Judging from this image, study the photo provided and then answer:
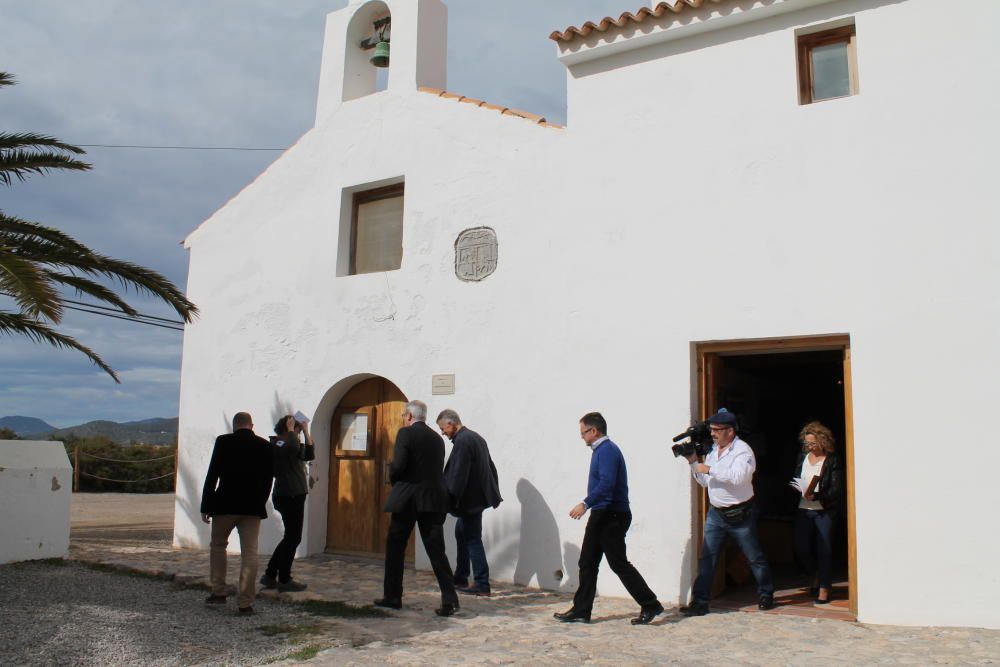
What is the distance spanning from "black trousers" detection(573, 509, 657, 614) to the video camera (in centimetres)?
69

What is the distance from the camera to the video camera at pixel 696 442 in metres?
6.91

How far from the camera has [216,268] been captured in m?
11.3

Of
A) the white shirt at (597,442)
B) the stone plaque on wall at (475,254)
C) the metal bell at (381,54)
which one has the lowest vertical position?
the white shirt at (597,442)

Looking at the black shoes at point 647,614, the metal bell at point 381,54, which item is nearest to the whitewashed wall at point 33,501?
the metal bell at point 381,54

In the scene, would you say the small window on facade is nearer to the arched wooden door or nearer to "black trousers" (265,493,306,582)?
the arched wooden door

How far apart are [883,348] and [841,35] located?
112 inches

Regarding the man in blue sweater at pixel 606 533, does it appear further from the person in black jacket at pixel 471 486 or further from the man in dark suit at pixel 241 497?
the man in dark suit at pixel 241 497

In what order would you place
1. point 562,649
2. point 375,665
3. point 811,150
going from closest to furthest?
point 375,665, point 562,649, point 811,150

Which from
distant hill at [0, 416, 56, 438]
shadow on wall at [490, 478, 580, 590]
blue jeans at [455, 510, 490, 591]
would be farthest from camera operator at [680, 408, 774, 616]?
distant hill at [0, 416, 56, 438]

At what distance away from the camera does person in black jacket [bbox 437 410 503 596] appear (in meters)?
7.83

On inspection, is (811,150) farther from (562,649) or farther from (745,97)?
(562,649)

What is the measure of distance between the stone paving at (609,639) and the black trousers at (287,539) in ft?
0.85

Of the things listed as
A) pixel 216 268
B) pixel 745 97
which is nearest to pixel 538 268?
pixel 745 97

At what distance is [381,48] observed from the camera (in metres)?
10.5
